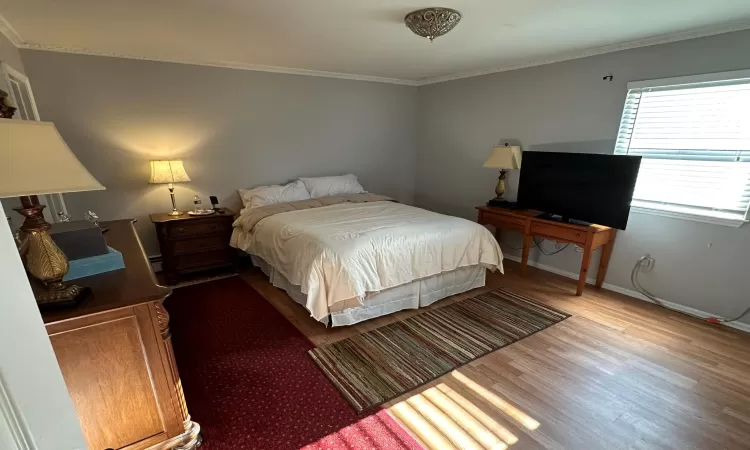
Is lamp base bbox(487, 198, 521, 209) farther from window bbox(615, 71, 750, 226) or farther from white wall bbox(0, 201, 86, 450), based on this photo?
white wall bbox(0, 201, 86, 450)

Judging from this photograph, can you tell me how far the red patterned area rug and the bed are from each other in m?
0.38

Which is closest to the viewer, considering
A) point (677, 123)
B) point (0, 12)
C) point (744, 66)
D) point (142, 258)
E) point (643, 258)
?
point (142, 258)

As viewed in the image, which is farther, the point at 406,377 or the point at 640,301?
the point at 640,301

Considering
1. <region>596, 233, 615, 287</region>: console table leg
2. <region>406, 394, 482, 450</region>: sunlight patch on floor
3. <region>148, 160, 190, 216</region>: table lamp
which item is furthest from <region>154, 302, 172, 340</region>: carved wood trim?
<region>596, 233, 615, 287</region>: console table leg

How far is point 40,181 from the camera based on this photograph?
0.99 m

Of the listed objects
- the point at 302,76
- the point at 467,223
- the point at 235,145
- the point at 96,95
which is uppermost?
the point at 302,76

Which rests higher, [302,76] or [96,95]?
[302,76]

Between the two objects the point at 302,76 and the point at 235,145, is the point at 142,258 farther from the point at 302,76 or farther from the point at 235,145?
the point at 302,76

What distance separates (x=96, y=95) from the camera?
302cm

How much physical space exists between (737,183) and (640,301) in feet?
3.85

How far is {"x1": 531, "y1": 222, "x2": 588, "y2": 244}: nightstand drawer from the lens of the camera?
2957mm

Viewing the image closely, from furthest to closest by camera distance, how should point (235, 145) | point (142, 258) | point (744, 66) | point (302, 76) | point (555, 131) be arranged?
point (302, 76) < point (235, 145) < point (555, 131) < point (744, 66) < point (142, 258)

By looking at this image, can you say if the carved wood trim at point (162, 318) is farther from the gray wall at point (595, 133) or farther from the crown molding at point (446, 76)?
the gray wall at point (595, 133)

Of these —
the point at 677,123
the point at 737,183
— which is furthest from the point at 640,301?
the point at 677,123
